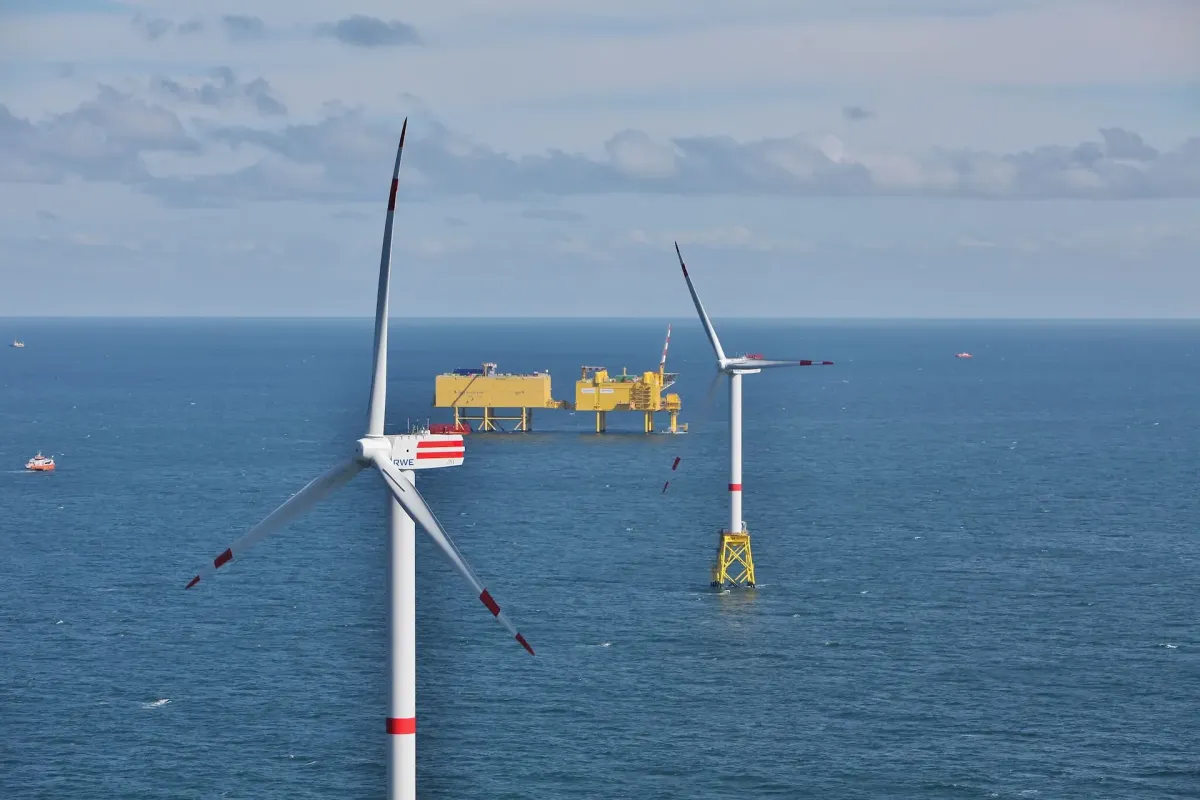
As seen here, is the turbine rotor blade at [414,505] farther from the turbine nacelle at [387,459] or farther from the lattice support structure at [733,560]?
the lattice support structure at [733,560]

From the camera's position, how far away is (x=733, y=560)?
520ft

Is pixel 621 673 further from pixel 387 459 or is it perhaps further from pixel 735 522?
pixel 387 459

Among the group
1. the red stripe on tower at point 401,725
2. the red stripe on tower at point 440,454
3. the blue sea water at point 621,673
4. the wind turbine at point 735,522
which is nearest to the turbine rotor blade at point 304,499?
the red stripe on tower at point 440,454

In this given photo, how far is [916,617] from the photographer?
476 ft

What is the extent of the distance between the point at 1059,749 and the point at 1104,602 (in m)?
46.1

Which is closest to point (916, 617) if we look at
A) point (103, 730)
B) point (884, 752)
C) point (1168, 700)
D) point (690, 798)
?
point (1168, 700)

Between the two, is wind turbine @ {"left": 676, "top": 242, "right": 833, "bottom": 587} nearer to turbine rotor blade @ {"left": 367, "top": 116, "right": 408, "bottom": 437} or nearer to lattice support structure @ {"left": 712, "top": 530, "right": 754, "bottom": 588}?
lattice support structure @ {"left": 712, "top": 530, "right": 754, "bottom": 588}

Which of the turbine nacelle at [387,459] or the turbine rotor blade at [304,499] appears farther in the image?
the turbine rotor blade at [304,499]

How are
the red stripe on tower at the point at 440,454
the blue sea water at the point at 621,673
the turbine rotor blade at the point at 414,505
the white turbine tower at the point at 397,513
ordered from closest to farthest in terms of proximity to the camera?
the turbine rotor blade at the point at 414,505
the white turbine tower at the point at 397,513
the red stripe on tower at the point at 440,454
the blue sea water at the point at 621,673

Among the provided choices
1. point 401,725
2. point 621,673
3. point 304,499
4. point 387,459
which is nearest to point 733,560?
point 621,673

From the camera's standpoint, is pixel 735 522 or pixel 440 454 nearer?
pixel 440 454

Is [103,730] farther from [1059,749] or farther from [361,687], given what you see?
[1059,749]

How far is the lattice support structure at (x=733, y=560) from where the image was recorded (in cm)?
15700

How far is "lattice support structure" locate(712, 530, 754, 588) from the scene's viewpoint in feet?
515
